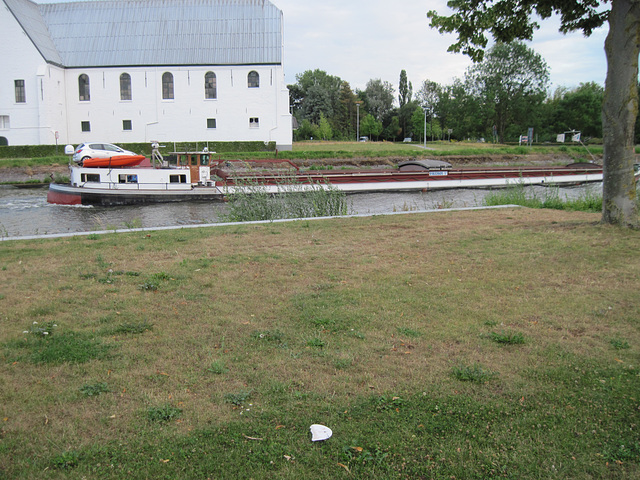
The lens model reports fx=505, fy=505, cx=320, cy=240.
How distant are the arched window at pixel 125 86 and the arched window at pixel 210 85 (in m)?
7.83

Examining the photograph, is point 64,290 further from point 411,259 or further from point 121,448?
point 411,259

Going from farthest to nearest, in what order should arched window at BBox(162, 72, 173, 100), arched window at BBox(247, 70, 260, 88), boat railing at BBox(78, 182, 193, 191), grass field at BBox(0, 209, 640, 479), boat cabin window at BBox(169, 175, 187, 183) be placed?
arched window at BBox(162, 72, 173, 100)
arched window at BBox(247, 70, 260, 88)
boat cabin window at BBox(169, 175, 187, 183)
boat railing at BBox(78, 182, 193, 191)
grass field at BBox(0, 209, 640, 479)

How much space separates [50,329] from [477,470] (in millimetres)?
4544

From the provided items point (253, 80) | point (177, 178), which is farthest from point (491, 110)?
point (177, 178)

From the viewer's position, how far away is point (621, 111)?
32.3 ft

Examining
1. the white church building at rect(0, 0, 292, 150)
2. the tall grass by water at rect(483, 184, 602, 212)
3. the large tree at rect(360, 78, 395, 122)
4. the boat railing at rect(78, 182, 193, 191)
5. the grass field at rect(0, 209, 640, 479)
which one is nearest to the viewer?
the grass field at rect(0, 209, 640, 479)

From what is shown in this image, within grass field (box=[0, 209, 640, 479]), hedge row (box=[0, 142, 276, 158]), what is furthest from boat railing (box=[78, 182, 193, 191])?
grass field (box=[0, 209, 640, 479])

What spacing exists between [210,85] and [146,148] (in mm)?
9894

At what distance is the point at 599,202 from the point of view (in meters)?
15.5

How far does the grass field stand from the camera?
344 cm

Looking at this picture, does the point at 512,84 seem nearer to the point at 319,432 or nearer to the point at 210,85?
the point at 210,85

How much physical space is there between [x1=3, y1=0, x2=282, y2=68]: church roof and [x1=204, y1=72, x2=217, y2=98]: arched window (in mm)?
1268

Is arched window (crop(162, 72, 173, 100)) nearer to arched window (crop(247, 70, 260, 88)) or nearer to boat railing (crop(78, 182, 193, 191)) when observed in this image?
arched window (crop(247, 70, 260, 88))

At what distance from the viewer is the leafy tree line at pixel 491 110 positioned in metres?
78.6
